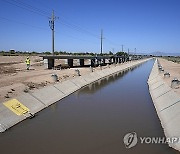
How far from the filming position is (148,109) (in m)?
17.0

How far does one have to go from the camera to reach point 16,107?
1421 centimetres

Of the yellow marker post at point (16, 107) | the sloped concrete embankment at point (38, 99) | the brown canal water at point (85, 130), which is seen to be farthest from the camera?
the yellow marker post at point (16, 107)

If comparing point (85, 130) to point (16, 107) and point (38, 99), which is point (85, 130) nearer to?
point (16, 107)

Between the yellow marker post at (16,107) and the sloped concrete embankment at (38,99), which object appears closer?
the sloped concrete embankment at (38,99)

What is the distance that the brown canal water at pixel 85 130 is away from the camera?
980 cm

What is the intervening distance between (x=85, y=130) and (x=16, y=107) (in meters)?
4.71

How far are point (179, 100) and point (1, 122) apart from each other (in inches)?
394

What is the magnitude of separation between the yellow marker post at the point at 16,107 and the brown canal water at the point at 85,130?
2.64 ft

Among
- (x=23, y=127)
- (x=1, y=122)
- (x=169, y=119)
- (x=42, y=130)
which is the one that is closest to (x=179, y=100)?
(x=169, y=119)

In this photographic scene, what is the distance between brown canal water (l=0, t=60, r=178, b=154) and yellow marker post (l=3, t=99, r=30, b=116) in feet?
2.64

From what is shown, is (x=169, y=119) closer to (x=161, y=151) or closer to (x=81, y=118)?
(x=161, y=151)

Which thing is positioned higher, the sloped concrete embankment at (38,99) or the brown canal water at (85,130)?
the sloped concrete embankment at (38,99)

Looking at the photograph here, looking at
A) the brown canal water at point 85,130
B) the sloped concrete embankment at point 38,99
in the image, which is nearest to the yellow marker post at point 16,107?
the sloped concrete embankment at point 38,99

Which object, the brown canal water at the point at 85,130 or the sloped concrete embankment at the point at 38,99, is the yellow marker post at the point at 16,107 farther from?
the brown canal water at the point at 85,130
